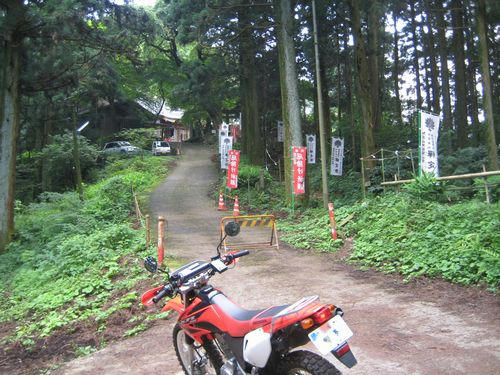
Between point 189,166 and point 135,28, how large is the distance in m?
19.6

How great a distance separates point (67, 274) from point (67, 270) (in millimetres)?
111

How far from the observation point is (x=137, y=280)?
28.3 ft

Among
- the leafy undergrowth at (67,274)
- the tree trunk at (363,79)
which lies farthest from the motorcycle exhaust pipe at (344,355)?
the tree trunk at (363,79)

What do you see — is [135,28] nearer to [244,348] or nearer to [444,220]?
[444,220]

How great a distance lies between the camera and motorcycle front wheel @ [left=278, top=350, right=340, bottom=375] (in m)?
3.00

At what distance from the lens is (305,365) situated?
306cm

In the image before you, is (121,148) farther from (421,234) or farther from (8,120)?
(421,234)

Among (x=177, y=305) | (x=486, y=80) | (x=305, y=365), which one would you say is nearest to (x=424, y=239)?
(x=177, y=305)

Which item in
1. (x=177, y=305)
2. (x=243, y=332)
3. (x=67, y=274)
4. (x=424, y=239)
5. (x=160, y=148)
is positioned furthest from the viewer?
(x=160, y=148)

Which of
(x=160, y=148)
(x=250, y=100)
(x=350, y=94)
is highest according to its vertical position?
(x=350, y=94)

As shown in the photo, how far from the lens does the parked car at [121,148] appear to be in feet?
113

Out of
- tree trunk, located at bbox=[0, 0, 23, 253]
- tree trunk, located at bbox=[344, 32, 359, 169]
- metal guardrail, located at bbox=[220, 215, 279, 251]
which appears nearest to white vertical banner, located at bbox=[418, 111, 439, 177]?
metal guardrail, located at bbox=[220, 215, 279, 251]

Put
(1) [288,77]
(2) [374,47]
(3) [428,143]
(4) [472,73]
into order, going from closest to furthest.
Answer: (3) [428,143], (1) [288,77], (2) [374,47], (4) [472,73]

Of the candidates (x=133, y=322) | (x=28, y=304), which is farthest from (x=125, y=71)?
(x=133, y=322)
